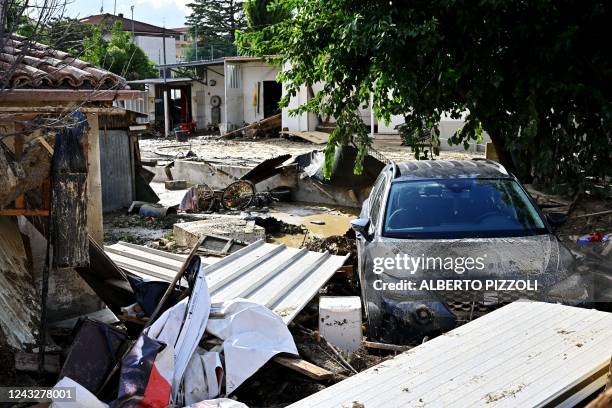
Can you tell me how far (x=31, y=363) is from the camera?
4953mm

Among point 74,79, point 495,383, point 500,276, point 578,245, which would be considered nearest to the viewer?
point 495,383

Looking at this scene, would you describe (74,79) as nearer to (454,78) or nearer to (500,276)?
(500,276)

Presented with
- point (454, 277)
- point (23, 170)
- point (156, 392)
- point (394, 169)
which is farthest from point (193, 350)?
point (394, 169)

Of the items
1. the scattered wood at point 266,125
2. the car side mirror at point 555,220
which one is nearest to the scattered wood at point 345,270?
the car side mirror at point 555,220

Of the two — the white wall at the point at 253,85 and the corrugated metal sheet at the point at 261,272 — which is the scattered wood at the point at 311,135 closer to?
the white wall at the point at 253,85

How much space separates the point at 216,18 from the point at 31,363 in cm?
Result: 5008

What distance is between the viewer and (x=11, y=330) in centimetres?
514

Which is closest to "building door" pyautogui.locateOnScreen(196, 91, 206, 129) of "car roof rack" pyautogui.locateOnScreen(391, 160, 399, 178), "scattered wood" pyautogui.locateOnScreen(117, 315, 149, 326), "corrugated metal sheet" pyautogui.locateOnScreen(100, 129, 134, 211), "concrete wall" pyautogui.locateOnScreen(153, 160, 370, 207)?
"concrete wall" pyautogui.locateOnScreen(153, 160, 370, 207)

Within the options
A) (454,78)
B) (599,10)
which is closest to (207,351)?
(454,78)

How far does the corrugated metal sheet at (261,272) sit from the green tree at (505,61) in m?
2.85

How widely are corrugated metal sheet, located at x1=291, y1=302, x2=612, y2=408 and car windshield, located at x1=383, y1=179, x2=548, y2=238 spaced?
4.32 ft

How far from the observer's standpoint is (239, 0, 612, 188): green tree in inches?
319

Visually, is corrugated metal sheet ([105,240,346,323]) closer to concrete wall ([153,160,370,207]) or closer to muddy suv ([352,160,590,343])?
muddy suv ([352,160,590,343])

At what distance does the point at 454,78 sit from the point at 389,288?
3957 millimetres
